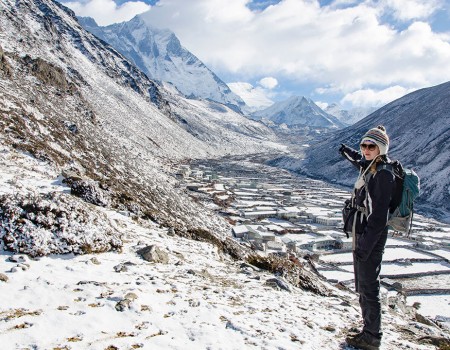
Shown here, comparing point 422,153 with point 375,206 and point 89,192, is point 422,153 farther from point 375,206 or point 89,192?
point 375,206

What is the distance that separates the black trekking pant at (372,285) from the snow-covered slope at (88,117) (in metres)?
13.2

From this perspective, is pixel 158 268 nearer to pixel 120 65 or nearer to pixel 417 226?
pixel 417 226

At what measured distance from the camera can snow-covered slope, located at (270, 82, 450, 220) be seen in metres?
115

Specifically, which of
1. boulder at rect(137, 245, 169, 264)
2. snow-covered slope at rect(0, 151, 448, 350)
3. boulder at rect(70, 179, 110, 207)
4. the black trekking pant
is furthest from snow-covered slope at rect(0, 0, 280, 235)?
the black trekking pant

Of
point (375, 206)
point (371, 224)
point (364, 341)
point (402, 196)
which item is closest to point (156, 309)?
point (364, 341)

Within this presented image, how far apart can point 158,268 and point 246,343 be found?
491cm

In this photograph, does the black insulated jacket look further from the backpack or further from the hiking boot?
the hiking boot

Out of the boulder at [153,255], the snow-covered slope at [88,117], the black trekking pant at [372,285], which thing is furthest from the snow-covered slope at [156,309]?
the snow-covered slope at [88,117]

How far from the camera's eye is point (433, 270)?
46.7m

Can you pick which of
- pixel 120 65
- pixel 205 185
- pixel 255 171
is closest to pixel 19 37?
pixel 205 185

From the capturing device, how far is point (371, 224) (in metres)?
6.40

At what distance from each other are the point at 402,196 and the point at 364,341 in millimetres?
2956

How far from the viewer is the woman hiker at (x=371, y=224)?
637 cm

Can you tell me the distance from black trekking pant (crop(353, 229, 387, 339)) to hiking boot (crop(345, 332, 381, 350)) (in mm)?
87
